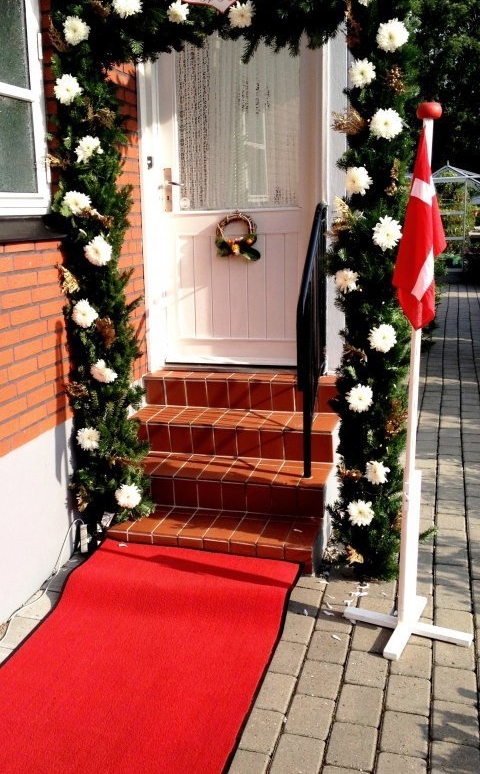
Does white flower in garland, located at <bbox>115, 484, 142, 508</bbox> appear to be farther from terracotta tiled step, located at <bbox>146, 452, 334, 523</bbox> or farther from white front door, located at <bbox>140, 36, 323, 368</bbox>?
white front door, located at <bbox>140, 36, 323, 368</bbox>

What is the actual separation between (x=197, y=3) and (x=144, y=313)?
1927 millimetres

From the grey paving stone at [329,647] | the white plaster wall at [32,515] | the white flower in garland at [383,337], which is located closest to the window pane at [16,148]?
the white plaster wall at [32,515]

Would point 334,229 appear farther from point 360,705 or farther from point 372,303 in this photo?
point 360,705

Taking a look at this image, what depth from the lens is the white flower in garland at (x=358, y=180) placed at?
3.08m

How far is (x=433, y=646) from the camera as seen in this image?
3.04 m

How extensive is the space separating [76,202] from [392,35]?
1.60 metres

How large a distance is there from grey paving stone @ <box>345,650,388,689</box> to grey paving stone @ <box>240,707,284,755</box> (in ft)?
1.20

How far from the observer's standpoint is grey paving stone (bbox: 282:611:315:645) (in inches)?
122

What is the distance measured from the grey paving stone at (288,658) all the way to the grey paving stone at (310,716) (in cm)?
16

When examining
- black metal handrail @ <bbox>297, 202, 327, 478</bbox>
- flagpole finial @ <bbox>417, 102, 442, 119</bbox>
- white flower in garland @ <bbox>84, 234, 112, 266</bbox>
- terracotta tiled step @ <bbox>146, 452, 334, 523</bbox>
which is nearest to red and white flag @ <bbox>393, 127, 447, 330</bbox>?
flagpole finial @ <bbox>417, 102, 442, 119</bbox>

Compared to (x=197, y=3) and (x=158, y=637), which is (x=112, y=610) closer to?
(x=158, y=637)

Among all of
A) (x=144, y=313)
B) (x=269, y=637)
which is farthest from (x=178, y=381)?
(x=269, y=637)

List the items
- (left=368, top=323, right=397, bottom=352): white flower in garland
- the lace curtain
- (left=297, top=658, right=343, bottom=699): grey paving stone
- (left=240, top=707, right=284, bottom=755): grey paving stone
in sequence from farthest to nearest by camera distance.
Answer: the lace curtain < (left=368, top=323, right=397, bottom=352): white flower in garland < (left=297, top=658, right=343, bottom=699): grey paving stone < (left=240, top=707, right=284, bottom=755): grey paving stone

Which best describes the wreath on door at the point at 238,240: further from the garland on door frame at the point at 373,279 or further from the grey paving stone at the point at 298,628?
the grey paving stone at the point at 298,628
